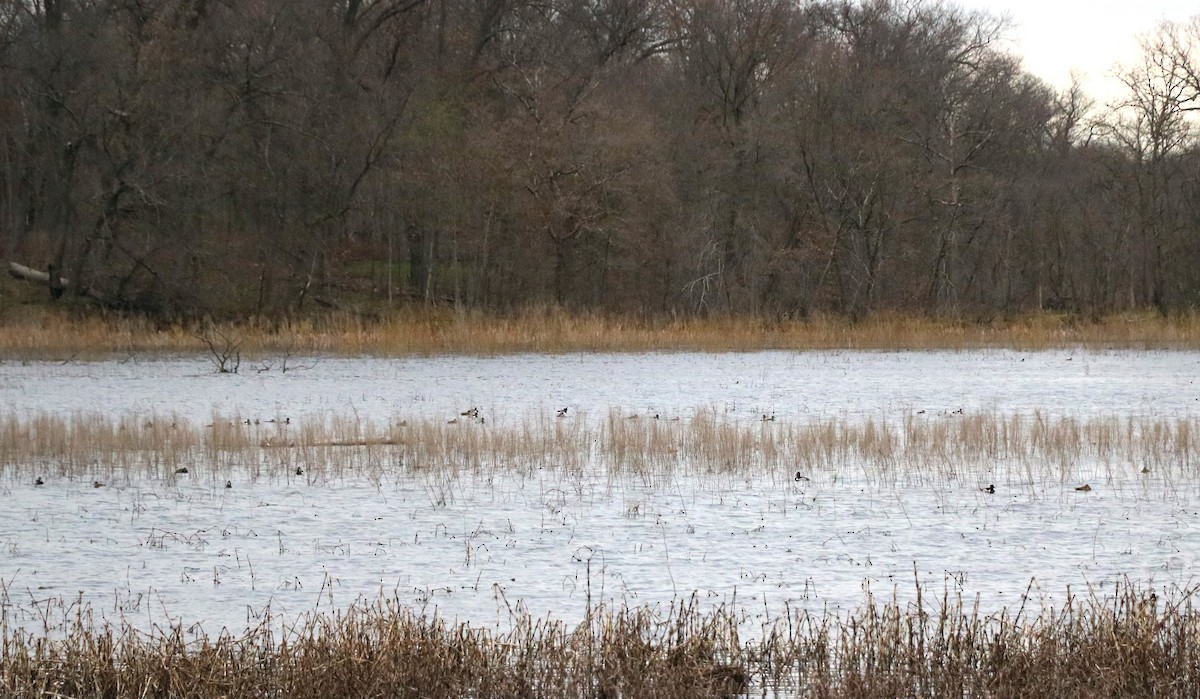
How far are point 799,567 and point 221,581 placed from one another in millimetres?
3228

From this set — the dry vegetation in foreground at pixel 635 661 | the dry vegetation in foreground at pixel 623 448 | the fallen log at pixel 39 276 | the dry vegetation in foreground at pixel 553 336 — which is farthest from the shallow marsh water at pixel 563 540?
the fallen log at pixel 39 276

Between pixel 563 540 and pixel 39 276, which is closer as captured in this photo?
pixel 563 540

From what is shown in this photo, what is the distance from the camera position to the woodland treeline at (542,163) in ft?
119

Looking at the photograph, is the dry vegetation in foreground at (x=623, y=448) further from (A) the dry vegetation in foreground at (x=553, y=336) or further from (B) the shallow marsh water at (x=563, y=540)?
(A) the dry vegetation in foreground at (x=553, y=336)

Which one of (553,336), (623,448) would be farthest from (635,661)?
(553,336)

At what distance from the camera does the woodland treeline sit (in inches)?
1428

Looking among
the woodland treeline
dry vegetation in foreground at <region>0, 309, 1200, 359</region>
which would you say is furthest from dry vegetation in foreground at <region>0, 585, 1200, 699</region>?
the woodland treeline

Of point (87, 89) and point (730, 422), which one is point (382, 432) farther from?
point (87, 89)

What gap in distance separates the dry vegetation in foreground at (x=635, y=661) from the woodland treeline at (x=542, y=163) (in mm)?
30753

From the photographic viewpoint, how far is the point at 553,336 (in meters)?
29.3

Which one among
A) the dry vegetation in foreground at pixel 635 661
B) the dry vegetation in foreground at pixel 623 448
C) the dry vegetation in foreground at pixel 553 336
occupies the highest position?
the dry vegetation in foreground at pixel 553 336

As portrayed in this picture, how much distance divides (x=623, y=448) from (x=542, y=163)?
27.7 metres

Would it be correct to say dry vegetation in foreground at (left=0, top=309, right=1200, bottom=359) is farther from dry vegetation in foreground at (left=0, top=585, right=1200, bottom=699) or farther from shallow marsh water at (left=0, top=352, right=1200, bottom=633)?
dry vegetation in foreground at (left=0, top=585, right=1200, bottom=699)

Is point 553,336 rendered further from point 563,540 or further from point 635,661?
point 635,661
